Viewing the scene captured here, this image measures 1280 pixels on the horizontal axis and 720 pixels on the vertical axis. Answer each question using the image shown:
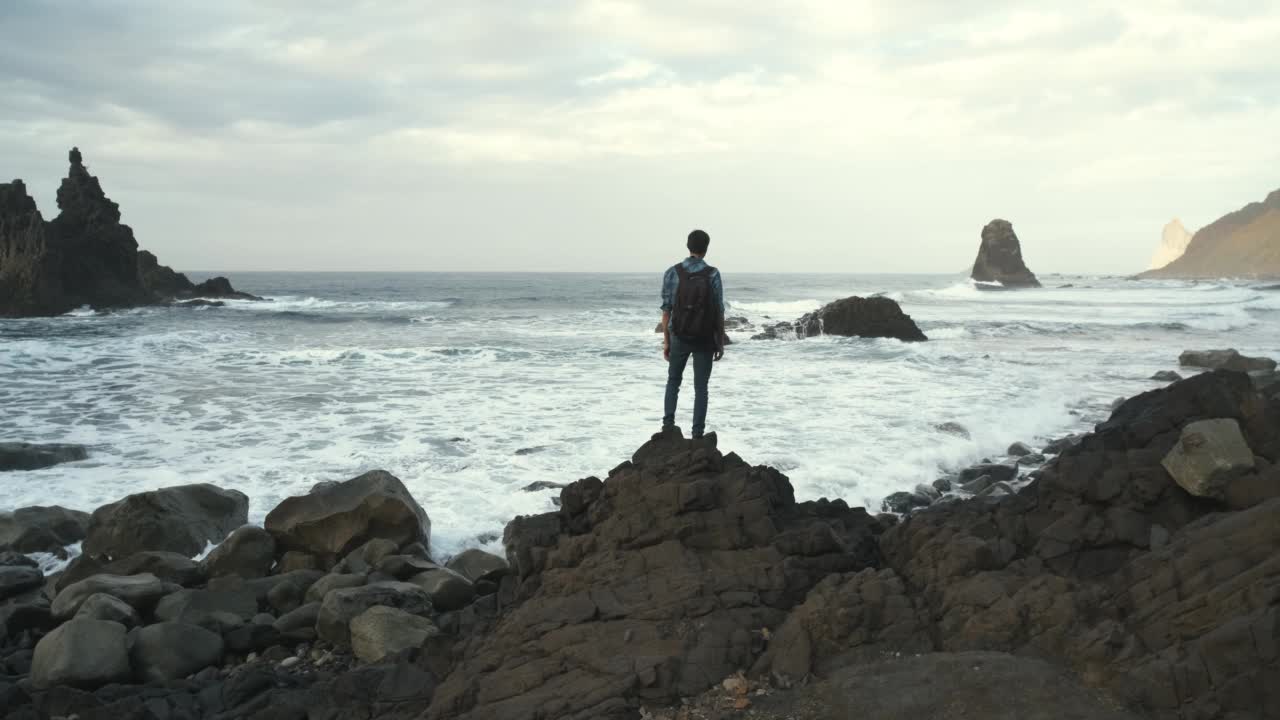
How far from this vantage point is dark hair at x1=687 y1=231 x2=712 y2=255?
20.8ft

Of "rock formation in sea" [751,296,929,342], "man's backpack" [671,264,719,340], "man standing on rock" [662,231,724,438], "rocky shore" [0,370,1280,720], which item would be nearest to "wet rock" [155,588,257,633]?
"rocky shore" [0,370,1280,720]

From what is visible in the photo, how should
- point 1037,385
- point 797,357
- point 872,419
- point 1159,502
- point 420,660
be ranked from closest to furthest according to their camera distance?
point 1159,502 → point 420,660 → point 872,419 → point 1037,385 → point 797,357

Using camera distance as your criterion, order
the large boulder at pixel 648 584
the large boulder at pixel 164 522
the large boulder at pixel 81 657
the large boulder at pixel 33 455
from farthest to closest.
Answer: the large boulder at pixel 33 455, the large boulder at pixel 164 522, the large boulder at pixel 81 657, the large boulder at pixel 648 584

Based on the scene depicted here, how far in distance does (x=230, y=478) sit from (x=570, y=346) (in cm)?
1633

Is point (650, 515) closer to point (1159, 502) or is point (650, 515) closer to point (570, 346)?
point (1159, 502)

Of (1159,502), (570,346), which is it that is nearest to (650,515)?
(1159,502)

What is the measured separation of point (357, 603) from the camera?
6.09 meters

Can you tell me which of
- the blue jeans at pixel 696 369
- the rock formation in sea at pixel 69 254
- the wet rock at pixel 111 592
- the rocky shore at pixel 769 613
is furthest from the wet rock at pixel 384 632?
the rock formation in sea at pixel 69 254

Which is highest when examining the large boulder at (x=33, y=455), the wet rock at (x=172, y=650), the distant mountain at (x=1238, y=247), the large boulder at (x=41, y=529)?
the distant mountain at (x=1238, y=247)

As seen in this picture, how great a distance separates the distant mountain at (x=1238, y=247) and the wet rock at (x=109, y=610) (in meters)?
156

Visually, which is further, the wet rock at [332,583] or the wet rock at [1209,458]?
the wet rock at [332,583]

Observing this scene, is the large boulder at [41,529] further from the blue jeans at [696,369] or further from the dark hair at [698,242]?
the dark hair at [698,242]

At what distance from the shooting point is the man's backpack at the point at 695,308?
21.1 ft

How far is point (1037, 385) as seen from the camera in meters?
16.5
